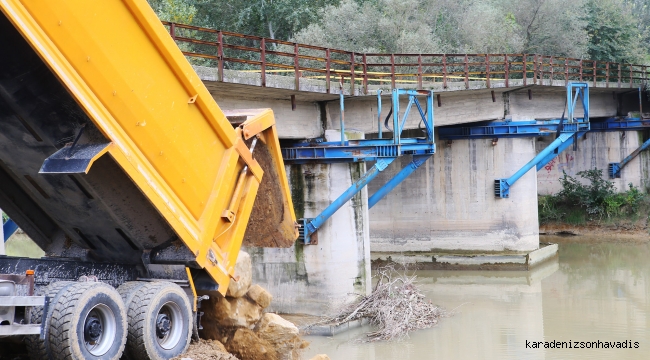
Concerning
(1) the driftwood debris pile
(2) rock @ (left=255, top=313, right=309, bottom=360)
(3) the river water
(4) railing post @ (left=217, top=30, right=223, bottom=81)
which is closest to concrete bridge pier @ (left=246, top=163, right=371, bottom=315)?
(1) the driftwood debris pile

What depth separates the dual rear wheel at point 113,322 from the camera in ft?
19.5

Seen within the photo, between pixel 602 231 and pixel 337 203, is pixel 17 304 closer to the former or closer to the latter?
pixel 337 203

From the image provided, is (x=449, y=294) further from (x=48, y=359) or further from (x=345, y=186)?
(x=48, y=359)

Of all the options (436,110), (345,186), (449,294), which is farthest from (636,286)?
(345,186)

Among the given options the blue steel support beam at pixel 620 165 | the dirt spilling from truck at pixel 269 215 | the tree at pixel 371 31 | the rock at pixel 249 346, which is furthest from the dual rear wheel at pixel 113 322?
the blue steel support beam at pixel 620 165

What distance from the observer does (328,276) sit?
17.0m

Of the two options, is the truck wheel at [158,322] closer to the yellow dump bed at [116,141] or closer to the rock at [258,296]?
the yellow dump bed at [116,141]

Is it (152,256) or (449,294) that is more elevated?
(152,256)

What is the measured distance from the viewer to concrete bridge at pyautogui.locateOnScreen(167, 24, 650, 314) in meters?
17.0

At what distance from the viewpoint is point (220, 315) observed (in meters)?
8.53

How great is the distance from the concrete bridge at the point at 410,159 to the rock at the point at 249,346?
6.07 m

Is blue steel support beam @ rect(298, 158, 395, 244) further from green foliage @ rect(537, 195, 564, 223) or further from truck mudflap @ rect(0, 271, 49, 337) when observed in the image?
green foliage @ rect(537, 195, 564, 223)

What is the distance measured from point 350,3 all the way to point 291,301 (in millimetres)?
A: 17477

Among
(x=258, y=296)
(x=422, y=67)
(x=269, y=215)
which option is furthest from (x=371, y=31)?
(x=258, y=296)
